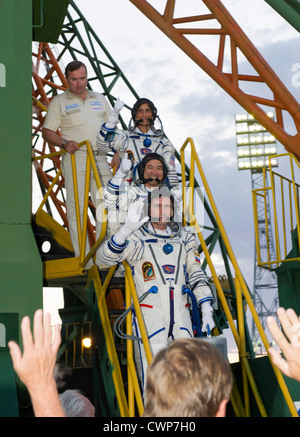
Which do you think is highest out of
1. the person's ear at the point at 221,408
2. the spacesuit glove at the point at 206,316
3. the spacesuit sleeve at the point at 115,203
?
the spacesuit sleeve at the point at 115,203

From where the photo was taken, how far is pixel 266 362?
4.67 meters

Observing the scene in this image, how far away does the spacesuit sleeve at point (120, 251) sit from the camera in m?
4.51

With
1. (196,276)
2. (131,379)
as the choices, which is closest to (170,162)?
(196,276)

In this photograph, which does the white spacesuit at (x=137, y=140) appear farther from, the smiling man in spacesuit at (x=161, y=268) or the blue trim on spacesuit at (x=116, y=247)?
the blue trim on spacesuit at (x=116, y=247)

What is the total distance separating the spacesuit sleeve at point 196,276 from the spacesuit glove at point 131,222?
2.12ft

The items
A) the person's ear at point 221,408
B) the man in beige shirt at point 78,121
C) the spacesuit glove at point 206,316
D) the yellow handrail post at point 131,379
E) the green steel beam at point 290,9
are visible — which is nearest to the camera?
the person's ear at point 221,408

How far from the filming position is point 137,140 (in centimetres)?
598

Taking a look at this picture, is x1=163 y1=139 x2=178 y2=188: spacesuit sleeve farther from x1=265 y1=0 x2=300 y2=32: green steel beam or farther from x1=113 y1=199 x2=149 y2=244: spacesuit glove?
x1=265 y1=0 x2=300 y2=32: green steel beam

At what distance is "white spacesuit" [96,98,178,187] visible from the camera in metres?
5.78

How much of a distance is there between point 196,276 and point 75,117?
2.54 metres

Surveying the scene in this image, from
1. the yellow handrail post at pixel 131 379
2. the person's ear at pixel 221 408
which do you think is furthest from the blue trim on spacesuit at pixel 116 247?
the person's ear at pixel 221 408
